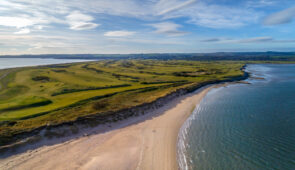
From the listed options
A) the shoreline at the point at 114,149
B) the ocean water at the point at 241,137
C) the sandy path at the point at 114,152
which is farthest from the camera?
the ocean water at the point at 241,137

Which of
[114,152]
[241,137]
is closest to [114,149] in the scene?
[114,152]

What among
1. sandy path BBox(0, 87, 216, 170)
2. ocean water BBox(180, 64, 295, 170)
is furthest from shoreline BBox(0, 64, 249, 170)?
ocean water BBox(180, 64, 295, 170)

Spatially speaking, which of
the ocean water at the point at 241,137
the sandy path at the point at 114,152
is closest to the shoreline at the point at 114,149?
the sandy path at the point at 114,152

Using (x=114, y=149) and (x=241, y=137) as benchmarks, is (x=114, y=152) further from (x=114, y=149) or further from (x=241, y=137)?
(x=241, y=137)

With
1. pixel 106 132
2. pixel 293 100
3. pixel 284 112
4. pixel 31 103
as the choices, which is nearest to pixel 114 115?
pixel 106 132

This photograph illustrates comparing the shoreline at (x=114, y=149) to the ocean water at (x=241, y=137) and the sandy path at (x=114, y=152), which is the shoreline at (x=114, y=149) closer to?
the sandy path at (x=114, y=152)

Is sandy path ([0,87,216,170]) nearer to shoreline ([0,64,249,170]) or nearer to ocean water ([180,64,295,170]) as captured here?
shoreline ([0,64,249,170])
